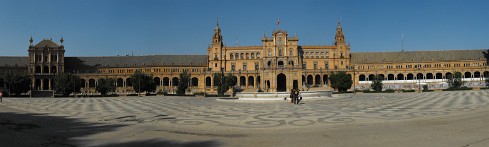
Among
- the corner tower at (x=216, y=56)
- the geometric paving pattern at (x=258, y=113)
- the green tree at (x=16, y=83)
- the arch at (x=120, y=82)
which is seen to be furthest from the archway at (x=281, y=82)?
the geometric paving pattern at (x=258, y=113)

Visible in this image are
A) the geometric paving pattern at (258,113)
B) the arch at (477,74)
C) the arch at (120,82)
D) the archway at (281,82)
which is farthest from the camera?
the arch at (120,82)

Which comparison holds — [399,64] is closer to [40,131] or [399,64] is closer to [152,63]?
[152,63]

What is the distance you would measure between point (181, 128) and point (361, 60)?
109 meters

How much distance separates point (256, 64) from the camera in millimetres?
112562

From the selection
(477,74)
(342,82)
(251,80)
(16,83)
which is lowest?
(342,82)

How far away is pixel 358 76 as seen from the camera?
361 feet

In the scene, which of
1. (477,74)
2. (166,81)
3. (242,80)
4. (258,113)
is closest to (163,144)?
(258,113)

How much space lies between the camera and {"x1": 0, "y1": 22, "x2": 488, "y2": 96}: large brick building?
107m

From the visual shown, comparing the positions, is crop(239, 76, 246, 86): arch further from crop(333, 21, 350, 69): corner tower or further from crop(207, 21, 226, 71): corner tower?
crop(333, 21, 350, 69): corner tower

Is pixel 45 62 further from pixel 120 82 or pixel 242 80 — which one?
pixel 242 80

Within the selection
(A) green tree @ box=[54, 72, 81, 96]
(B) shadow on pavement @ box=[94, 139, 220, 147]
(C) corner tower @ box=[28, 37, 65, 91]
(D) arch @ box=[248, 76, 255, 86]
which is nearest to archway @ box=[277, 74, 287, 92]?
(D) arch @ box=[248, 76, 255, 86]

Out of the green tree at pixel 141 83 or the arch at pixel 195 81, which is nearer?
the green tree at pixel 141 83

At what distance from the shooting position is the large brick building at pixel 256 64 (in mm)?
106625

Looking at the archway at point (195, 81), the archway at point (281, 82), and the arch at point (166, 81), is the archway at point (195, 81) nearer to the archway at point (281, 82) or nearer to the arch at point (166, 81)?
the arch at point (166, 81)
